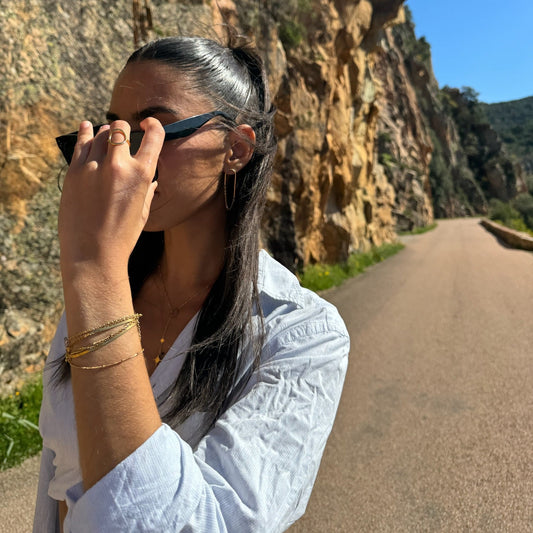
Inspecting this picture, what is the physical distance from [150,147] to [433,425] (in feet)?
12.4

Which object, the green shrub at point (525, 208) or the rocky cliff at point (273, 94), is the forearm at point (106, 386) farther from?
the green shrub at point (525, 208)

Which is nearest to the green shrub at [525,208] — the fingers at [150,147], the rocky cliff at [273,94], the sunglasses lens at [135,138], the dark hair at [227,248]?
A: the rocky cliff at [273,94]

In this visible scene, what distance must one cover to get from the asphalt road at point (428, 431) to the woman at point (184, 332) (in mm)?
2124

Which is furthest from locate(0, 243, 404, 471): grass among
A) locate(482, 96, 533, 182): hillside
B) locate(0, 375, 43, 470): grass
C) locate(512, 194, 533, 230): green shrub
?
locate(482, 96, 533, 182): hillside

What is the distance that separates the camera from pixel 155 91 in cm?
120

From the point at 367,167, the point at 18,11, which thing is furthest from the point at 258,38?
the point at 367,167

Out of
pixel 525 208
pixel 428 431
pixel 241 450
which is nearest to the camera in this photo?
pixel 241 450

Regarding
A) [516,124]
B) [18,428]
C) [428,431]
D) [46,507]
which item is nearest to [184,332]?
[46,507]

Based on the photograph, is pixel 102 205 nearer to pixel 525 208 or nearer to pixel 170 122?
pixel 170 122

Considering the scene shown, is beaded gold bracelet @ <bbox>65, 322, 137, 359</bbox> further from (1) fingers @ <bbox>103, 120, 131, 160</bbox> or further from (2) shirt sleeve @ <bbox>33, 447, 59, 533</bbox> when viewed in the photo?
(2) shirt sleeve @ <bbox>33, 447, 59, 533</bbox>

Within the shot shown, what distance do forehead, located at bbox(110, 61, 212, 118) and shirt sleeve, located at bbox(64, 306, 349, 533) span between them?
2.14 ft

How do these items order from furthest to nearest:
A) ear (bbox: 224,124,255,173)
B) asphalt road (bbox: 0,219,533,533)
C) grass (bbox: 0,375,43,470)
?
grass (bbox: 0,375,43,470) < asphalt road (bbox: 0,219,533,533) < ear (bbox: 224,124,255,173)

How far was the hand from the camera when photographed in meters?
0.74

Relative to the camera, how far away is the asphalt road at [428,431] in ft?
9.26
